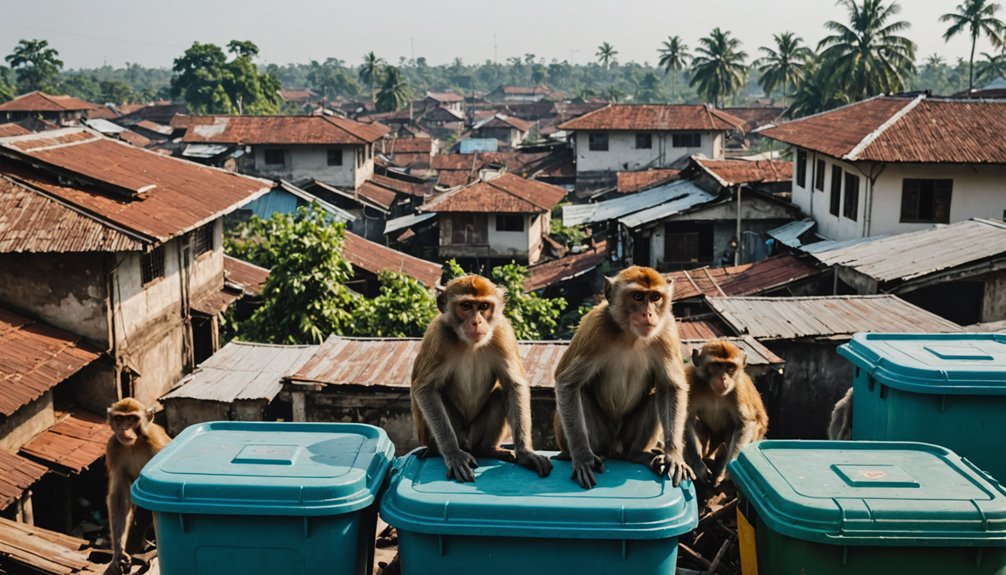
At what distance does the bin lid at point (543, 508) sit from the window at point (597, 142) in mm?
40816

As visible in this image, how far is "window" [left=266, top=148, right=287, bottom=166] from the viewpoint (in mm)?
41969

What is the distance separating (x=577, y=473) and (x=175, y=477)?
2.19 metres

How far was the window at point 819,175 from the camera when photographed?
25.9m

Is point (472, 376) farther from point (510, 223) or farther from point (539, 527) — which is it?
point (510, 223)

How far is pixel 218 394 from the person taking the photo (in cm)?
1270

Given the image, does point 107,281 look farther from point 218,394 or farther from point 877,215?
point 877,215

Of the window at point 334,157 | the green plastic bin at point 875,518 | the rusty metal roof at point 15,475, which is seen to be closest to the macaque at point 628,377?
the green plastic bin at point 875,518

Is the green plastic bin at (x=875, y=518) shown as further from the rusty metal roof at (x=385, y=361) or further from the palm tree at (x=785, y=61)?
the palm tree at (x=785, y=61)

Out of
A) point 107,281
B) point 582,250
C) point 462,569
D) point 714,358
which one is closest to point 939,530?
point 462,569

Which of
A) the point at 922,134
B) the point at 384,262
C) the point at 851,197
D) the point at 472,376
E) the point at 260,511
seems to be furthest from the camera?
the point at 384,262

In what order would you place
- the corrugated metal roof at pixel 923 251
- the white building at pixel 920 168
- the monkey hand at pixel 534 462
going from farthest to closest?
1. the white building at pixel 920 168
2. the corrugated metal roof at pixel 923 251
3. the monkey hand at pixel 534 462

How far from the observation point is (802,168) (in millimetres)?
27812

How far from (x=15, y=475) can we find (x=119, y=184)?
20.7ft

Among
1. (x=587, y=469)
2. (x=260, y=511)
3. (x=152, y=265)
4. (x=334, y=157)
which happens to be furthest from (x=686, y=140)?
(x=260, y=511)
